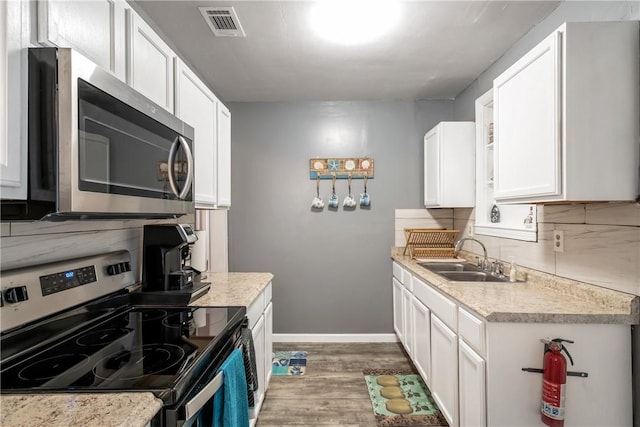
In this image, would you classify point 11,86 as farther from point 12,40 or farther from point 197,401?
point 197,401

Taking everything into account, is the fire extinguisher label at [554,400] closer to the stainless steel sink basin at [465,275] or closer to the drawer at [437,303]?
the drawer at [437,303]

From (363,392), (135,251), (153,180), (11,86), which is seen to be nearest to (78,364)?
(153,180)

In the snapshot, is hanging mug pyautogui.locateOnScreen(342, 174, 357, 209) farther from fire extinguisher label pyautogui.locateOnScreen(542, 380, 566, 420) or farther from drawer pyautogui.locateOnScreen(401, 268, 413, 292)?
fire extinguisher label pyautogui.locateOnScreen(542, 380, 566, 420)

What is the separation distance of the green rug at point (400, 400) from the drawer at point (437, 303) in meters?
0.68

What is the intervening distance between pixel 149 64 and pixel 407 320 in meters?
2.51

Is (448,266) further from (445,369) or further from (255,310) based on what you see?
(255,310)

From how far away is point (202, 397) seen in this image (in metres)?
0.97

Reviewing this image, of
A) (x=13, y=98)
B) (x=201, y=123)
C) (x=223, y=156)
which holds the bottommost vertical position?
(x=13, y=98)

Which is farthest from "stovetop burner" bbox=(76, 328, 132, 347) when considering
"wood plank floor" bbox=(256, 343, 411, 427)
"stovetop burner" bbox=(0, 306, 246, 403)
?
"wood plank floor" bbox=(256, 343, 411, 427)

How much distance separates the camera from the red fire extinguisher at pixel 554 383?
136 centimetres

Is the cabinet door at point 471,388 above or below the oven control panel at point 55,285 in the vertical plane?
below

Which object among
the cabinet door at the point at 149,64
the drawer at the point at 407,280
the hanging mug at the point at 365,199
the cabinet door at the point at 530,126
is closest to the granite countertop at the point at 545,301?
the cabinet door at the point at 530,126

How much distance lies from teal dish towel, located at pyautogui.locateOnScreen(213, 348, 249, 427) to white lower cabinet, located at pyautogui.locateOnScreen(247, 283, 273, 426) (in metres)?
0.54

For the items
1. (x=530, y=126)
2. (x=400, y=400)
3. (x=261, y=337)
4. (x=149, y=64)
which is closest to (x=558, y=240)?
(x=530, y=126)
